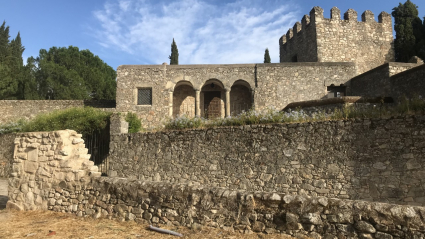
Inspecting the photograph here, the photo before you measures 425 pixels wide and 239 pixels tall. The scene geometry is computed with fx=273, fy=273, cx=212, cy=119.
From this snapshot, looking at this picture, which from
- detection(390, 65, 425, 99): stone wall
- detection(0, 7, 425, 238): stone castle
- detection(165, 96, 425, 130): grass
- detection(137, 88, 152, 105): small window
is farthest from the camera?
detection(137, 88, 152, 105): small window

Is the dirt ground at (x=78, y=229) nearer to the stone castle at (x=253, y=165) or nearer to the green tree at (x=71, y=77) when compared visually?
the stone castle at (x=253, y=165)

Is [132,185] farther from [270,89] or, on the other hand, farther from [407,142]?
[270,89]

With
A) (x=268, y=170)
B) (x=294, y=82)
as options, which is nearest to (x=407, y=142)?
(x=268, y=170)

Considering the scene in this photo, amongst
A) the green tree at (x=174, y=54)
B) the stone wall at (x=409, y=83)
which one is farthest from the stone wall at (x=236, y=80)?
the green tree at (x=174, y=54)

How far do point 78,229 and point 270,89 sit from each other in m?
12.3

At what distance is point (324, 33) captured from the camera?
1833 cm

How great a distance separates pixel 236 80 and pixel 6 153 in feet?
41.0

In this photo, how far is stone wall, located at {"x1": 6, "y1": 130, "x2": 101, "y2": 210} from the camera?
575cm

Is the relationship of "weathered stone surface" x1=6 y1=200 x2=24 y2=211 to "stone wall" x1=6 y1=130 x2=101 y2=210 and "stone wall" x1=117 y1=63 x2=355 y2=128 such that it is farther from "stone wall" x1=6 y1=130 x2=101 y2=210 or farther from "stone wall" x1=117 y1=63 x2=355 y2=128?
"stone wall" x1=117 y1=63 x2=355 y2=128

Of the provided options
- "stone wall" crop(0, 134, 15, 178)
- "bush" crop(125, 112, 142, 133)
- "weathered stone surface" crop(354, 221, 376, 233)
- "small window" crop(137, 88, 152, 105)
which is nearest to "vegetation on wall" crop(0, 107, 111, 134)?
"bush" crop(125, 112, 142, 133)

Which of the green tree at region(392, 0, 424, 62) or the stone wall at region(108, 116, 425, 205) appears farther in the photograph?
the green tree at region(392, 0, 424, 62)

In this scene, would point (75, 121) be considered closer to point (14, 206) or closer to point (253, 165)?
point (14, 206)

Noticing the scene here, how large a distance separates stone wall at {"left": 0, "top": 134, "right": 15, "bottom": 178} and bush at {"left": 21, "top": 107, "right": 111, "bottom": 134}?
1787 mm

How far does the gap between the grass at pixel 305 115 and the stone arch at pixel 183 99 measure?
6.60 metres
